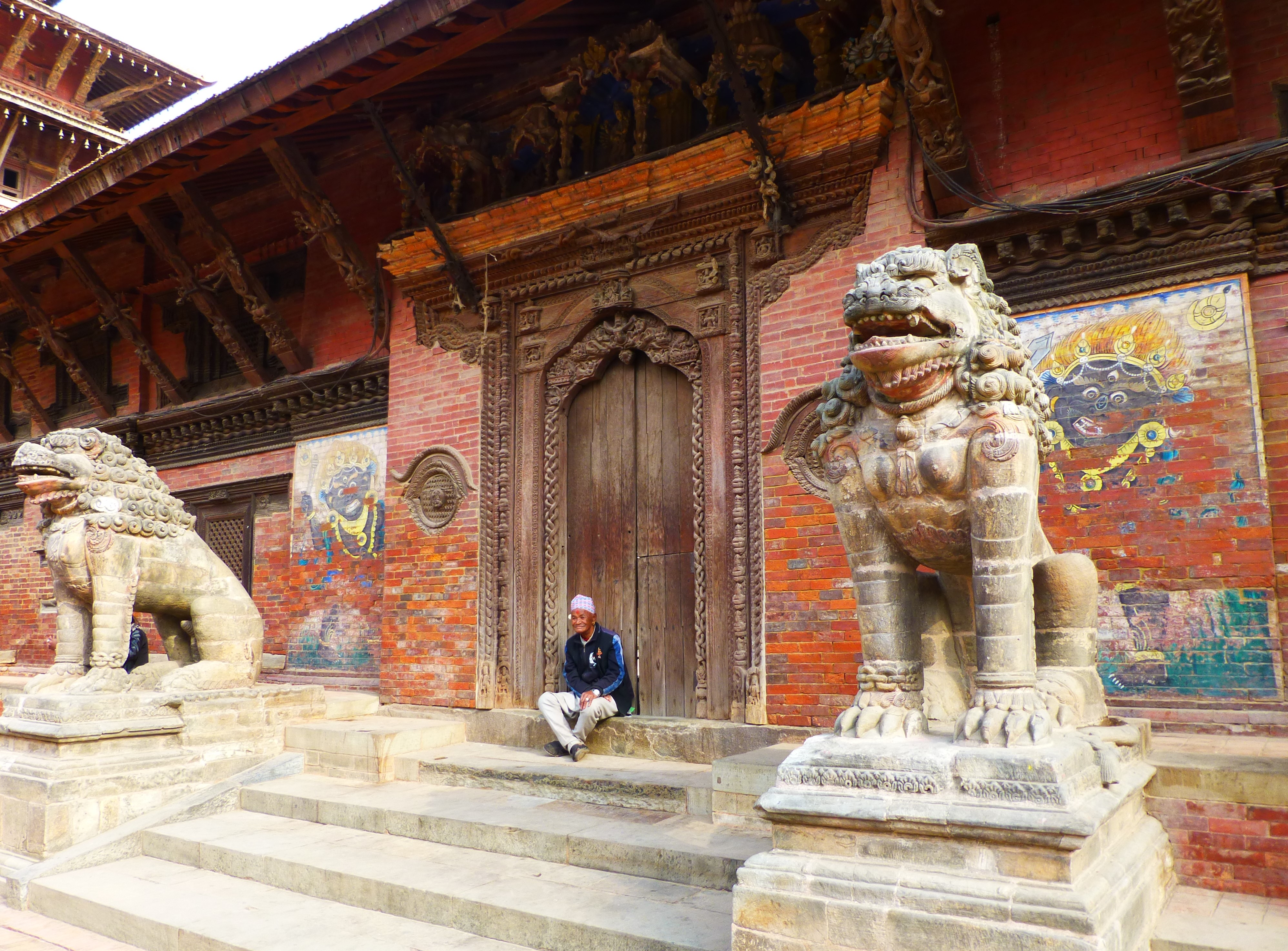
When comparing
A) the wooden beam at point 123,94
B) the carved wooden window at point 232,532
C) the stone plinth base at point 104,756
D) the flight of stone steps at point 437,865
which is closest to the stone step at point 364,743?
the flight of stone steps at point 437,865

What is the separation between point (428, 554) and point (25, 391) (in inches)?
316

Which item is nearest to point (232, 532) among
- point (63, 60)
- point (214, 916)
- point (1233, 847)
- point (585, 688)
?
point (585, 688)

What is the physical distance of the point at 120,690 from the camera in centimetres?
628

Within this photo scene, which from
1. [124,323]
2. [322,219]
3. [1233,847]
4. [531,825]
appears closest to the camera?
[1233,847]

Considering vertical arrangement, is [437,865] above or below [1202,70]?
below

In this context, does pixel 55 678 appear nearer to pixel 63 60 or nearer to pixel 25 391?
pixel 25 391

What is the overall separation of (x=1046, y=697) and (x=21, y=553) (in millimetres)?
13549

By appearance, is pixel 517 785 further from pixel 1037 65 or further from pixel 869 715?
pixel 1037 65

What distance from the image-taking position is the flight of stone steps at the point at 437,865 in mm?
4012

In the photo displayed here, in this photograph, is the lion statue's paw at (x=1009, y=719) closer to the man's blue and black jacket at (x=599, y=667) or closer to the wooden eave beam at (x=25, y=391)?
the man's blue and black jacket at (x=599, y=667)

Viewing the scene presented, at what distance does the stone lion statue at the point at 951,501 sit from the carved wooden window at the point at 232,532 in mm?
7994

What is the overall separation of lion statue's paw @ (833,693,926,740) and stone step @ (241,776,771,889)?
1323mm

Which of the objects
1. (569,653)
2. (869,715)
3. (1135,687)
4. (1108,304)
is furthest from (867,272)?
(569,653)

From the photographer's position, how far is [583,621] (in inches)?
260
